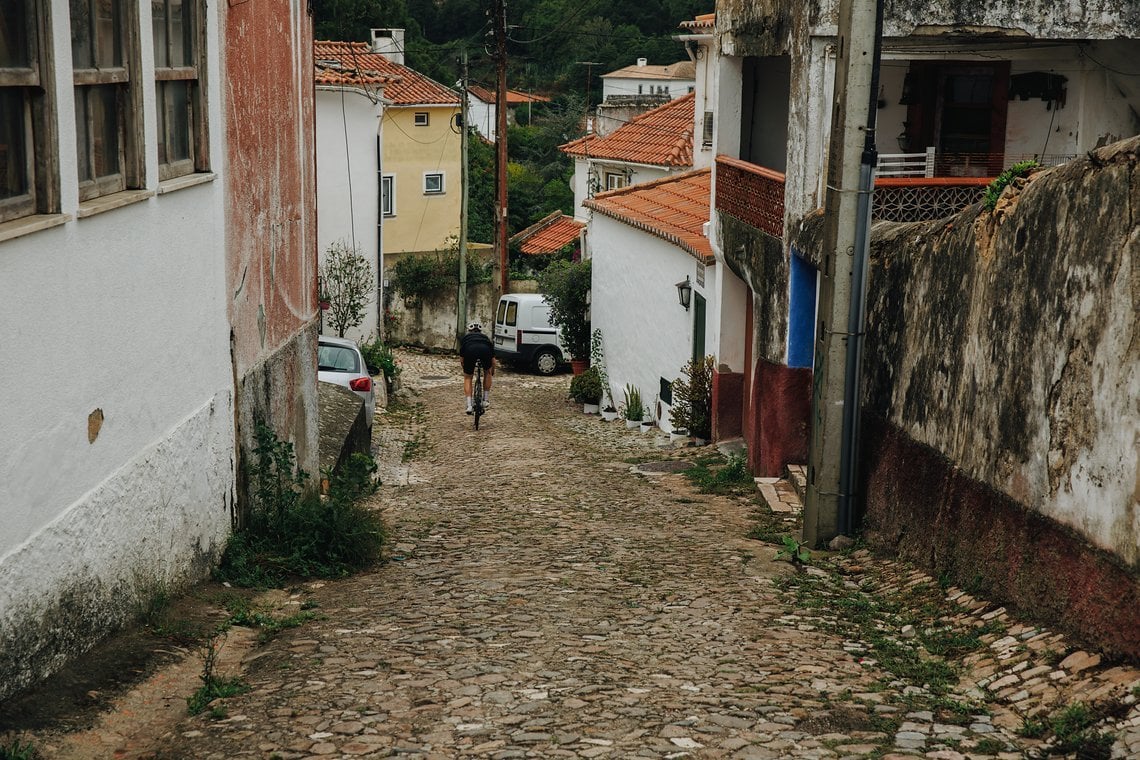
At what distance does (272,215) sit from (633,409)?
11.8m

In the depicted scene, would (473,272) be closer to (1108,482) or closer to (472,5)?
(472,5)

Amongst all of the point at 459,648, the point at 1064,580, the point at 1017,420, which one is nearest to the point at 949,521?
the point at 1017,420

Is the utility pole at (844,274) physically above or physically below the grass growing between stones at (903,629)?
A: above

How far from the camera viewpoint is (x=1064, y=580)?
6.30 meters

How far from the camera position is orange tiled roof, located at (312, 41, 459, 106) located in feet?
105

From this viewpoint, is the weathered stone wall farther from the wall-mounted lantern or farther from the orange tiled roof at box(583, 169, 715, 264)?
the wall-mounted lantern

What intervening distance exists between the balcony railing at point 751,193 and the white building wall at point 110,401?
22.2 feet

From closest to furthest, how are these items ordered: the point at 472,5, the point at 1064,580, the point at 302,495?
the point at 1064,580 → the point at 302,495 → the point at 472,5

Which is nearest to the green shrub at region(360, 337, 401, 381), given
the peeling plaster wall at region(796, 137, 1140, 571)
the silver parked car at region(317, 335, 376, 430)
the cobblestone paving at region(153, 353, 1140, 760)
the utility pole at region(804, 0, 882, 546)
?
the silver parked car at region(317, 335, 376, 430)

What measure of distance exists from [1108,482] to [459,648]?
11.3 feet

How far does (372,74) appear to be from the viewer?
3316cm

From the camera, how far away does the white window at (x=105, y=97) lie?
6.70 m

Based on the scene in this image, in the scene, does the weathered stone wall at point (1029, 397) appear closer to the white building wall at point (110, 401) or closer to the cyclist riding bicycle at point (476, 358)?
the white building wall at point (110, 401)

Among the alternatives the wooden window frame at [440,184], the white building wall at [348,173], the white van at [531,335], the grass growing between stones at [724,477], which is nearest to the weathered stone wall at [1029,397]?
the grass growing between stones at [724,477]
